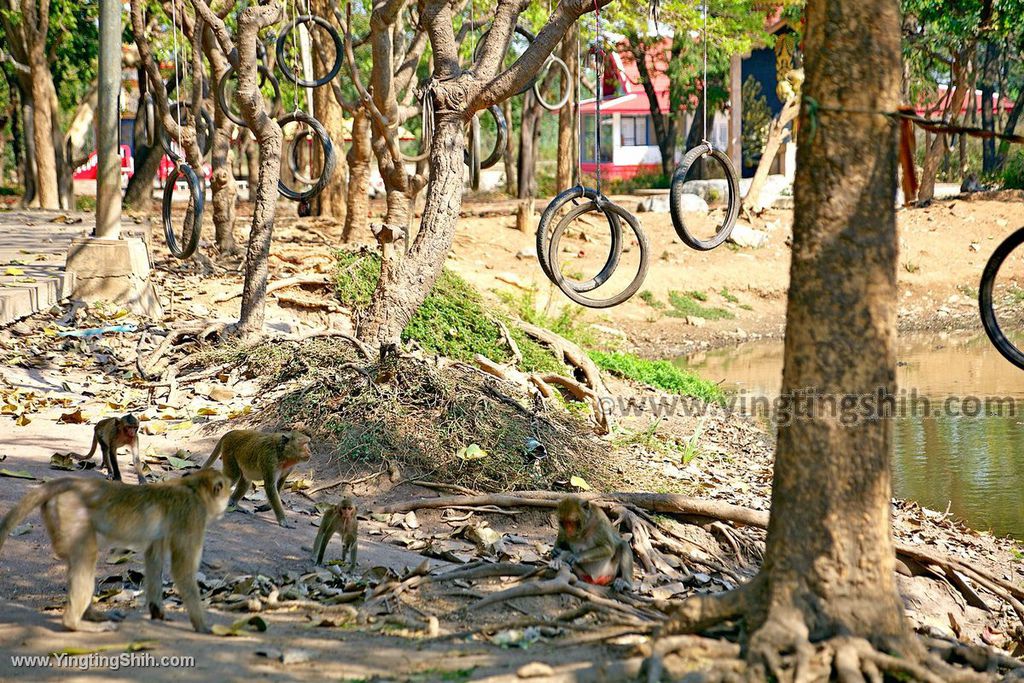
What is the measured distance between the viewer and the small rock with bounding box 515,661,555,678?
13.3 ft

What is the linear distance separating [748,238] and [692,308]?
357 cm

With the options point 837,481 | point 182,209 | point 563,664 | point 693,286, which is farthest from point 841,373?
point 182,209

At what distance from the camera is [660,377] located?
15.6m

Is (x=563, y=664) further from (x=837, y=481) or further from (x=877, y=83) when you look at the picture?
(x=877, y=83)

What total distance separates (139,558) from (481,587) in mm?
1869

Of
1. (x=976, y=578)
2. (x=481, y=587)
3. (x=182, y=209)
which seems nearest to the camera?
(x=481, y=587)

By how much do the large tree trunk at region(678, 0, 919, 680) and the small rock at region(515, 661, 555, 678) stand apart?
0.63 metres

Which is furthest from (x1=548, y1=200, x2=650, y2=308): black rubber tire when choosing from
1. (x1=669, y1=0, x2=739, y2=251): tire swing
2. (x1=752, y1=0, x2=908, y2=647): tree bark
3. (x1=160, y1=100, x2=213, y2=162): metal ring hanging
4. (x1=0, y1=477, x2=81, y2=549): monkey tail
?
(x1=160, y1=100, x2=213, y2=162): metal ring hanging

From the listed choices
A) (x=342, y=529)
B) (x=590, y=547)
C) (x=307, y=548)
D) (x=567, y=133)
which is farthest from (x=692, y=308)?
(x=342, y=529)

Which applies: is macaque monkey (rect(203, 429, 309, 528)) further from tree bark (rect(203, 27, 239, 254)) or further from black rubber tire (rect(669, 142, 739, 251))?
tree bark (rect(203, 27, 239, 254))

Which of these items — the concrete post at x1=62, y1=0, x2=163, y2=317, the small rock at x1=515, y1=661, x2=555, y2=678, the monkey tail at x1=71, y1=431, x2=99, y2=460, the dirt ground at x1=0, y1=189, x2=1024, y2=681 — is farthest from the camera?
the concrete post at x1=62, y1=0, x2=163, y2=317

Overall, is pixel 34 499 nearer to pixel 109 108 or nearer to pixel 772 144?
pixel 109 108

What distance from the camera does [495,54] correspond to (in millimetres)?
10484

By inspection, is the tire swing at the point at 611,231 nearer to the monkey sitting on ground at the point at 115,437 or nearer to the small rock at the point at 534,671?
the monkey sitting on ground at the point at 115,437
